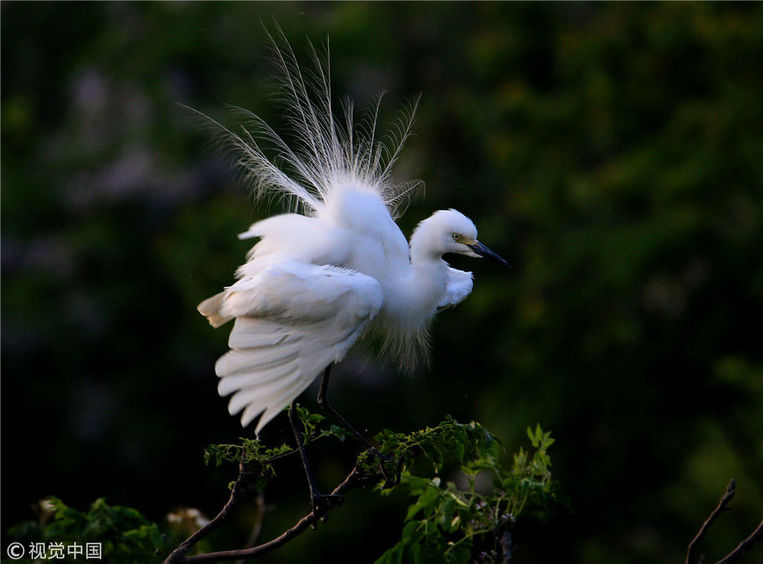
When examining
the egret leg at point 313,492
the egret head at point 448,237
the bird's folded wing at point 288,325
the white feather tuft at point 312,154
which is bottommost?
the egret leg at point 313,492

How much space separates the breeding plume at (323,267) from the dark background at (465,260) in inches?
122

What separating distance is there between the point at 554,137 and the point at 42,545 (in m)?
7.52

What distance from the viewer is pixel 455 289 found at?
338 centimetres

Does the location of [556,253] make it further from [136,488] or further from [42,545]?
[42,545]

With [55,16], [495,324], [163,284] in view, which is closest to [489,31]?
[495,324]

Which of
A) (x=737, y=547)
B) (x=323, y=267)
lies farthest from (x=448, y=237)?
(x=737, y=547)

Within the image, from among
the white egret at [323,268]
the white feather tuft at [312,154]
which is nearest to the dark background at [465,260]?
the white feather tuft at [312,154]

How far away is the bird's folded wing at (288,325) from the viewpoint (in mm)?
2729

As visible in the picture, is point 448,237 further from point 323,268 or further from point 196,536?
point 196,536

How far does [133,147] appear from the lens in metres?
11.3

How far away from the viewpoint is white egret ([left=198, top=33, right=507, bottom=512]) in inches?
110

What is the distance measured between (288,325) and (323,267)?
21cm

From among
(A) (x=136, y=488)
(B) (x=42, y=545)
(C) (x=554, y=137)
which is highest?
(C) (x=554, y=137)

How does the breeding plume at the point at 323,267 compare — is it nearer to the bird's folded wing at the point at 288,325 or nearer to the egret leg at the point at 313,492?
the bird's folded wing at the point at 288,325
